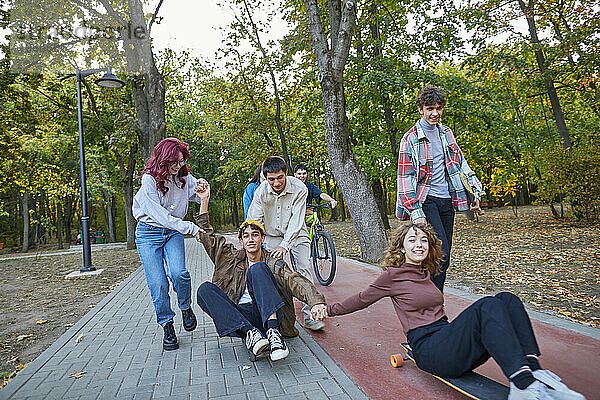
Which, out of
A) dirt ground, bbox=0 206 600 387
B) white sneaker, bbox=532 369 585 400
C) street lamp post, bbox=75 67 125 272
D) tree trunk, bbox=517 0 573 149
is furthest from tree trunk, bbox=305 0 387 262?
tree trunk, bbox=517 0 573 149

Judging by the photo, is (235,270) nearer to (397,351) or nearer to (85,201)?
(397,351)

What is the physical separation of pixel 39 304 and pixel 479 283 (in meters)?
7.31

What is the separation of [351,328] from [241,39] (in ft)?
53.3

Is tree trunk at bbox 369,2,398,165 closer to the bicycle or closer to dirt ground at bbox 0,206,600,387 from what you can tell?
dirt ground at bbox 0,206,600,387

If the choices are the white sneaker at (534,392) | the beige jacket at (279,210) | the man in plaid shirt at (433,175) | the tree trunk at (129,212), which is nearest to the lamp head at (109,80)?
the tree trunk at (129,212)

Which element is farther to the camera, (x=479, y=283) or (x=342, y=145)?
(x=342, y=145)

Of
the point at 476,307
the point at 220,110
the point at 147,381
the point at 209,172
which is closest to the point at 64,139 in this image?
the point at 220,110

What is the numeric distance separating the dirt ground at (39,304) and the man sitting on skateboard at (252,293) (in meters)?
2.08

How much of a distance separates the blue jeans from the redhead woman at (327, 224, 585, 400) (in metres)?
1.78

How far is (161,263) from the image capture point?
4.27 m

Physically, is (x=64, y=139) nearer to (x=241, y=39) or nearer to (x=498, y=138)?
(x=241, y=39)

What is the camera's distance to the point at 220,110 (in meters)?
21.2

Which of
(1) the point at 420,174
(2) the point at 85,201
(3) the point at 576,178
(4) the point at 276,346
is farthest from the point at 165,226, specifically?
(3) the point at 576,178

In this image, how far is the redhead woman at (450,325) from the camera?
2139 millimetres
